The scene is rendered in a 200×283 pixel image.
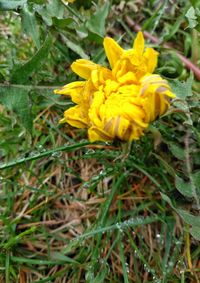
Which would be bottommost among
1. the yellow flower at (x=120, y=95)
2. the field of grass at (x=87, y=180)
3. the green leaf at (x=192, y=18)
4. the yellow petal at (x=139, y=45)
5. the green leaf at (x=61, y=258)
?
the green leaf at (x=61, y=258)

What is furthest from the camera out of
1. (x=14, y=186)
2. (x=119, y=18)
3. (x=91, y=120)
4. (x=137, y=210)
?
(x=119, y=18)

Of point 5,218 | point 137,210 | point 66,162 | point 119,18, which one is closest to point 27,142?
point 66,162

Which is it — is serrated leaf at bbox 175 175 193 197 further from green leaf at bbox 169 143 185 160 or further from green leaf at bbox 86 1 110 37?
green leaf at bbox 86 1 110 37

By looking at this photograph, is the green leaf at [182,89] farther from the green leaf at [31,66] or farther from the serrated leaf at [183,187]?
the green leaf at [31,66]

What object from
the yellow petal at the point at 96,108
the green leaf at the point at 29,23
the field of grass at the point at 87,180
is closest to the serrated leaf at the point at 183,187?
the field of grass at the point at 87,180

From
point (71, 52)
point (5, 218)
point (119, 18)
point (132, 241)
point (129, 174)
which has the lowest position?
point (5, 218)

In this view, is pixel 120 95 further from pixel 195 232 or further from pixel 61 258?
pixel 61 258

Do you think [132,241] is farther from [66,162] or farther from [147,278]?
[66,162]
